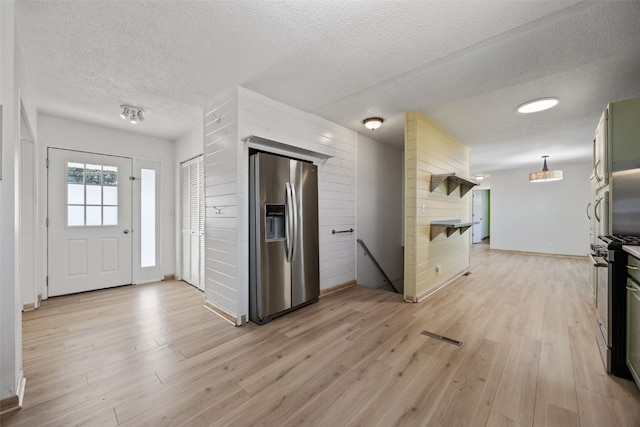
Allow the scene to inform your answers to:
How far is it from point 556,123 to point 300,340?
4.86 m

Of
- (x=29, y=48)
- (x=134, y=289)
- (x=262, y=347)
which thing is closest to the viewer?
(x=29, y=48)

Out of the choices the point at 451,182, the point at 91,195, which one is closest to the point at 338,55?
the point at 451,182

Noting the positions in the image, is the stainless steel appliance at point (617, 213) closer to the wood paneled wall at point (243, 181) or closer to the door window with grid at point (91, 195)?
the wood paneled wall at point (243, 181)

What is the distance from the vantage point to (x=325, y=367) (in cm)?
208

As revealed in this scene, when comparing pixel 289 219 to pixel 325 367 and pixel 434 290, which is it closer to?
pixel 325 367

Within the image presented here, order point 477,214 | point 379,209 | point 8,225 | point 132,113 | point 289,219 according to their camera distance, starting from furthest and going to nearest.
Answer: point 477,214 < point 379,209 < point 132,113 < point 289,219 < point 8,225

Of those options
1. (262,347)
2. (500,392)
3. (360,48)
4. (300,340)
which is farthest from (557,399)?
(360,48)

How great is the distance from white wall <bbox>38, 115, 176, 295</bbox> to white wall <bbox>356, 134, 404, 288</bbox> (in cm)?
353

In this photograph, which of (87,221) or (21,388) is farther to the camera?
(87,221)

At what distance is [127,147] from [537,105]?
616cm

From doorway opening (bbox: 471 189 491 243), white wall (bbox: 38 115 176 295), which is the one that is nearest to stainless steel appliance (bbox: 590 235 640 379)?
white wall (bbox: 38 115 176 295)

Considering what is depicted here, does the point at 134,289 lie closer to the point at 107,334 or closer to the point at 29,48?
the point at 107,334

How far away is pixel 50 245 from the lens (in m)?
3.79

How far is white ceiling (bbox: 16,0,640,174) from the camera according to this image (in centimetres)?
181
